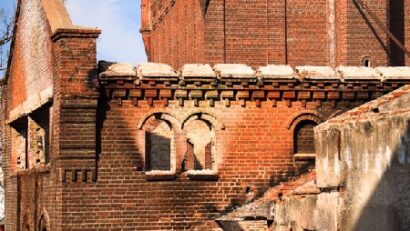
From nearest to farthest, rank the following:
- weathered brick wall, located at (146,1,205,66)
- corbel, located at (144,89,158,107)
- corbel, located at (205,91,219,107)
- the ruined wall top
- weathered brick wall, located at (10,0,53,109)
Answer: the ruined wall top → corbel, located at (144,89,158,107) → corbel, located at (205,91,219,107) → weathered brick wall, located at (10,0,53,109) → weathered brick wall, located at (146,1,205,66)

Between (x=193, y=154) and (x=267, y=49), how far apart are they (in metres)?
3.78

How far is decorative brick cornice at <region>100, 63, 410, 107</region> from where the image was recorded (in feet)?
54.6

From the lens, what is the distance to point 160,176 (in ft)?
54.8

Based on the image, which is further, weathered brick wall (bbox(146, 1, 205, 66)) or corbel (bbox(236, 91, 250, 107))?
weathered brick wall (bbox(146, 1, 205, 66))

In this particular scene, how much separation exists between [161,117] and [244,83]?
167 cm

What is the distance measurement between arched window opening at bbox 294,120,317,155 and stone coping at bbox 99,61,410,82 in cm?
93

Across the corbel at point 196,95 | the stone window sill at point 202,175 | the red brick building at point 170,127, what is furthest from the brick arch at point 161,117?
the stone window sill at point 202,175

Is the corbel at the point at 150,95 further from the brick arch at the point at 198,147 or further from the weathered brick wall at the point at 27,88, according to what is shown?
the brick arch at the point at 198,147

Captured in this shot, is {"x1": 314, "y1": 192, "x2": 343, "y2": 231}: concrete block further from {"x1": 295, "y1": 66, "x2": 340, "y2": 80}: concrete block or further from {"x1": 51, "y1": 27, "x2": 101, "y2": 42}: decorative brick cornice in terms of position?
{"x1": 51, "y1": 27, "x2": 101, "y2": 42}: decorative brick cornice

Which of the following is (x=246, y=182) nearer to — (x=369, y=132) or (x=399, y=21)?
(x=369, y=132)

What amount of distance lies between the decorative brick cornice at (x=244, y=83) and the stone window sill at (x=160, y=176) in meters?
1.31

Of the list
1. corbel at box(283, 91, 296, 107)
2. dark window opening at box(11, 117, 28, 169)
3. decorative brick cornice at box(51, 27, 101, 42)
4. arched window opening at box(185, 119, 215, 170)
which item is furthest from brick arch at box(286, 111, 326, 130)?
arched window opening at box(185, 119, 215, 170)

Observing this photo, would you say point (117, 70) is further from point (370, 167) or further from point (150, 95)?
point (370, 167)

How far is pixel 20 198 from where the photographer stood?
21547 millimetres
